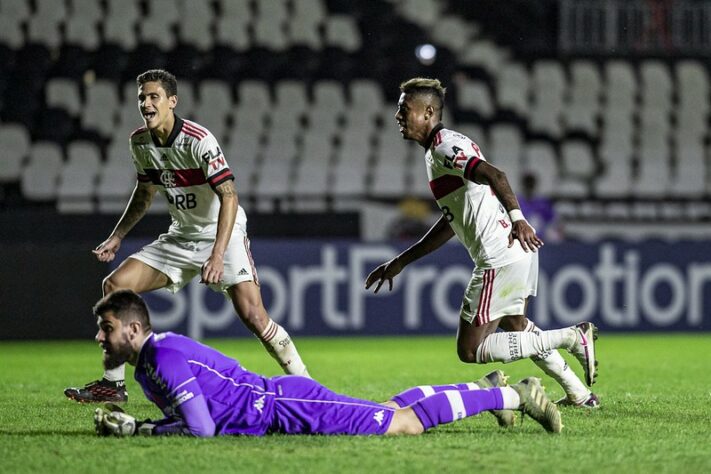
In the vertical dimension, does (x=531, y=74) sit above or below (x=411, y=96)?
above

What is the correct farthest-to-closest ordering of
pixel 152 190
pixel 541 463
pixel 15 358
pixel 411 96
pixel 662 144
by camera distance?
pixel 662 144, pixel 15 358, pixel 152 190, pixel 411 96, pixel 541 463

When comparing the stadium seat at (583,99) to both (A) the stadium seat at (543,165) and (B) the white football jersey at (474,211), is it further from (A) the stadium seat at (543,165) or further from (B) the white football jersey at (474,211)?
(B) the white football jersey at (474,211)

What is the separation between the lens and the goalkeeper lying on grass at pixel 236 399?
5715mm

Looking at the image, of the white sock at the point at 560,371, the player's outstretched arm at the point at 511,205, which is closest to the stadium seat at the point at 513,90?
the white sock at the point at 560,371

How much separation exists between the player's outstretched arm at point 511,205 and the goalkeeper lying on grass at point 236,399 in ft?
2.75

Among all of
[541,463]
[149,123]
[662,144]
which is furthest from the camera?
[662,144]

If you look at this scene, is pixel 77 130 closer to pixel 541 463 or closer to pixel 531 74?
pixel 531 74

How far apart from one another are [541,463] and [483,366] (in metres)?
5.79

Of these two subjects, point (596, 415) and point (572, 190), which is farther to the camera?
point (572, 190)

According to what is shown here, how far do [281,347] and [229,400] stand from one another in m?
2.01

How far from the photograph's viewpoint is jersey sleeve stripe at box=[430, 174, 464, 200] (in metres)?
7.11

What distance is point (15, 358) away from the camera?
12148mm

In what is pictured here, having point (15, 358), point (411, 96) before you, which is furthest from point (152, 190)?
point (15, 358)

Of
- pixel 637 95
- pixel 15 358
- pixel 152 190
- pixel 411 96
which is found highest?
pixel 637 95
